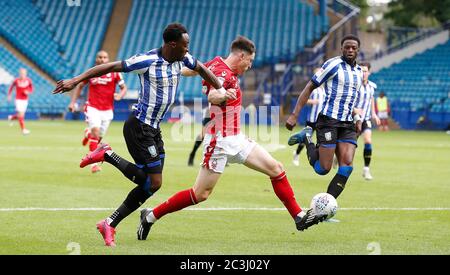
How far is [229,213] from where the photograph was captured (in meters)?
13.1

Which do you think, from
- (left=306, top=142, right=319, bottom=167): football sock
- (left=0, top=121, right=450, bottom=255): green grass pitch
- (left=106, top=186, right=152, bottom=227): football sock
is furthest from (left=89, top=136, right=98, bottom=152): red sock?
(left=106, top=186, right=152, bottom=227): football sock

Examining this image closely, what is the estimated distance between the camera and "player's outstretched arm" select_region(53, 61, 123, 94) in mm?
9617

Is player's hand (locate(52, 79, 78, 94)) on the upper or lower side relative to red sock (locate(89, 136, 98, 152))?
upper

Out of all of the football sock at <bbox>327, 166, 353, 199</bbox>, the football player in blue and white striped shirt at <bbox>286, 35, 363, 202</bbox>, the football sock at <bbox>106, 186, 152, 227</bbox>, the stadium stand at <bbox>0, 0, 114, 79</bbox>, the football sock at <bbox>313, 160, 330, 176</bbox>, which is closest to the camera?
the football sock at <bbox>106, 186, 152, 227</bbox>

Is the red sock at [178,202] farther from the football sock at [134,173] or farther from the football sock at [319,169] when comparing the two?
the football sock at [319,169]

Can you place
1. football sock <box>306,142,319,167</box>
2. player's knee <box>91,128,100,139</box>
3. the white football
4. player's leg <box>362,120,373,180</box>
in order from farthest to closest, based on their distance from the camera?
player's knee <box>91,128,100,139</box> → player's leg <box>362,120,373,180</box> → football sock <box>306,142,319,167</box> → the white football

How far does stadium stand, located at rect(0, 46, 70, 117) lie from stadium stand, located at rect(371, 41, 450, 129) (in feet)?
59.0

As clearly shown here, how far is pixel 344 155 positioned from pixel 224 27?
46003mm

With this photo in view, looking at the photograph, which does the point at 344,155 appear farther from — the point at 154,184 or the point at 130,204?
the point at 130,204

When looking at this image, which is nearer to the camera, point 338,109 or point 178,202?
point 178,202

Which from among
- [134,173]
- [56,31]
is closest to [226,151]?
[134,173]

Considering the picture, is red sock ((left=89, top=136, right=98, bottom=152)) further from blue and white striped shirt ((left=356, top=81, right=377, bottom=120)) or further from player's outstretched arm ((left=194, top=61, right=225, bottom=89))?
player's outstretched arm ((left=194, top=61, right=225, bottom=89))
